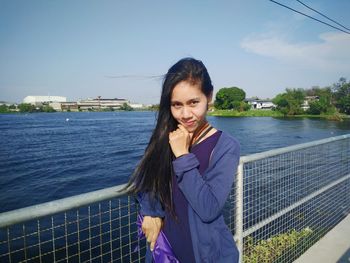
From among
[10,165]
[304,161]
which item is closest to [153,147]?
[304,161]

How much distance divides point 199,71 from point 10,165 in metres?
28.3

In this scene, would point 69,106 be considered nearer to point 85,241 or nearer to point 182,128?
point 85,241

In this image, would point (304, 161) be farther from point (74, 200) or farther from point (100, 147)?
point (100, 147)

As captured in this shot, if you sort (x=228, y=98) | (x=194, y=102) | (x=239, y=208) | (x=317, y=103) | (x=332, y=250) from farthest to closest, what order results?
1. (x=228, y=98)
2. (x=317, y=103)
3. (x=332, y=250)
4. (x=239, y=208)
5. (x=194, y=102)

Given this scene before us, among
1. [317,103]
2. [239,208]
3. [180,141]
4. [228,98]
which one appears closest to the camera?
[180,141]

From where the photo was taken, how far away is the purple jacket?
4.76ft

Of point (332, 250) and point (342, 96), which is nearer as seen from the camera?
point (332, 250)

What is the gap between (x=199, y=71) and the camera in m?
1.65

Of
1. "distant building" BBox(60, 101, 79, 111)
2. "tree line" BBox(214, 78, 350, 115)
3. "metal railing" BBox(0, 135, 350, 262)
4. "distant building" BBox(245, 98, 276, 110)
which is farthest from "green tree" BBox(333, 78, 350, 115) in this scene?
"distant building" BBox(60, 101, 79, 111)

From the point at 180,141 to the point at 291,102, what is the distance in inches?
4117

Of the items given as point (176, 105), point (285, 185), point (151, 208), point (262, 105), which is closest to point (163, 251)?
point (151, 208)

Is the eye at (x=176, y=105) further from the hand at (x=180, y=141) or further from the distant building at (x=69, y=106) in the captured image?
the distant building at (x=69, y=106)

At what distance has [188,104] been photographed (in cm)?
167

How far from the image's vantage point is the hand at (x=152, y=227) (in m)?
1.74
